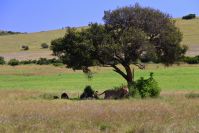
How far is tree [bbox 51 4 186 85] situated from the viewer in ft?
120

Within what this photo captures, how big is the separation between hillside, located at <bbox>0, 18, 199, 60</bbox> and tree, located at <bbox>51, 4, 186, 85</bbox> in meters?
50.2

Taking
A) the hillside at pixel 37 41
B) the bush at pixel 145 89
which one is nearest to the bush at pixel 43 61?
the hillside at pixel 37 41

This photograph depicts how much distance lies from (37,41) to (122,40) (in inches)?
3895

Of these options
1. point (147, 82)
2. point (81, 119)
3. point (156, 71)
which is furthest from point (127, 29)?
point (156, 71)

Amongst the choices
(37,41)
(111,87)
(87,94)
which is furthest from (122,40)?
(37,41)

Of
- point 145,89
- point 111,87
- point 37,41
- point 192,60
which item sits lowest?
point 111,87

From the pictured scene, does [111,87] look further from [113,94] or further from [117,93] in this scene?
[113,94]

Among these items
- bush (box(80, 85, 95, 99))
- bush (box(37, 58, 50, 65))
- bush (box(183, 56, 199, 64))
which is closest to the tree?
bush (box(80, 85, 95, 99))

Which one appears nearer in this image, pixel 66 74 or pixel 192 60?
pixel 66 74

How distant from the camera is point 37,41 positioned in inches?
5285

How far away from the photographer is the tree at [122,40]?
3647 centimetres

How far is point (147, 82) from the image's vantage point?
114 feet

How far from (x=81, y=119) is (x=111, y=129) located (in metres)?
1.88

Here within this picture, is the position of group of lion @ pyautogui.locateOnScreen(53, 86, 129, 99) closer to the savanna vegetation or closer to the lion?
the lion
